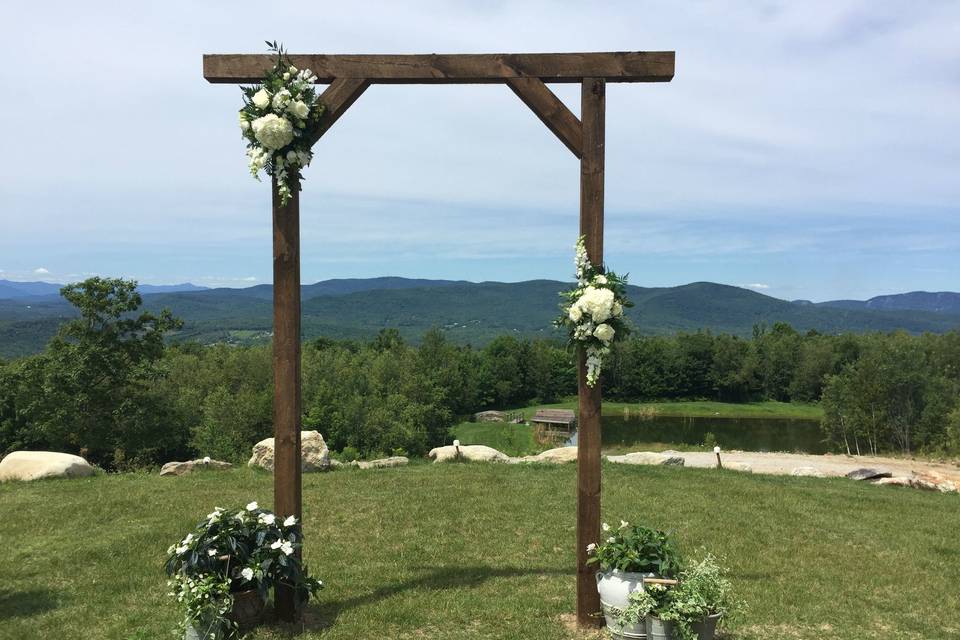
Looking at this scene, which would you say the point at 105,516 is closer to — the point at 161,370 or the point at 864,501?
the point at 864,501

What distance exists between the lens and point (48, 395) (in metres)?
18.6

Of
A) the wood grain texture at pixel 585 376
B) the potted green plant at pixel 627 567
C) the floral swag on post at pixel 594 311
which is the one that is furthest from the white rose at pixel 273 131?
the potted green plant at pixel 627 567

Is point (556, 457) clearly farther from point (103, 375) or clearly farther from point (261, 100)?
point (103, 375)

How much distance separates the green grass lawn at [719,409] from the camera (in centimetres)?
Answer: 6034

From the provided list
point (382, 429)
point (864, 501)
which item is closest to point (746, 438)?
point (382, 429)

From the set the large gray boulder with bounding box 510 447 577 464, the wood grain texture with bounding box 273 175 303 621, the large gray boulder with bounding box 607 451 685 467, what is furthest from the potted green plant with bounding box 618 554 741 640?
the large gray boulder with bounding box 607 451 685 467

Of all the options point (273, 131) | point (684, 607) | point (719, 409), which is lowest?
point (719, 409)

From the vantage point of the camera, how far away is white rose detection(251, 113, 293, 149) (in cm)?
503

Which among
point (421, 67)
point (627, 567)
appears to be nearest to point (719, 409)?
point (627, 567)

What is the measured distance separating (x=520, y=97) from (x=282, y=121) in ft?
6.72

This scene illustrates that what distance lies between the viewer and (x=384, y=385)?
4462 centimetres

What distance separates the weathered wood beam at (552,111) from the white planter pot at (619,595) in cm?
346

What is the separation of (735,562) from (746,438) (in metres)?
40.8

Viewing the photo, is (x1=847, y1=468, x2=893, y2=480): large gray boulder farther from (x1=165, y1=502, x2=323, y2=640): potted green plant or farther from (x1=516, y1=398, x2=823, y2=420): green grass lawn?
(x1=516, y1=398, x2=823, y2=420): green grass lawn
